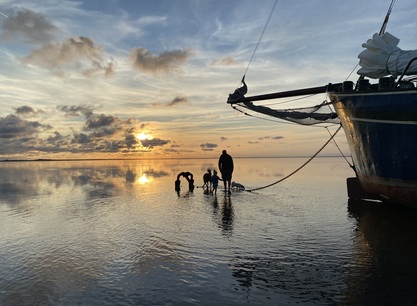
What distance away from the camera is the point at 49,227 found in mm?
9523

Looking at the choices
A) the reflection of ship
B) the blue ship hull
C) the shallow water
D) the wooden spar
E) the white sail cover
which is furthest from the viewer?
the wooden spar

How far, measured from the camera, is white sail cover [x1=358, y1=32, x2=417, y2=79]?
11594 millimetres

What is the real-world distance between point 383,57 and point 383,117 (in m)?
2.64

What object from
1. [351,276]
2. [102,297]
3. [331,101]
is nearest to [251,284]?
[351,276]

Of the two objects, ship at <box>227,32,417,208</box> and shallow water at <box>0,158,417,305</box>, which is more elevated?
ship at <box>227,32,417,208</box>

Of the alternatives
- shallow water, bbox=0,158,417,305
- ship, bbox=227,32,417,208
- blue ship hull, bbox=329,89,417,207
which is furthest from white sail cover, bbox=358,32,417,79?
shallow water, bbox=0,158,417,305

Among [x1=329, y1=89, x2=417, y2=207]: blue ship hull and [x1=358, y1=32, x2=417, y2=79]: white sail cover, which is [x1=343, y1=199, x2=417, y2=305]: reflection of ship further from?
[x1=358, y1=32, x2=417, y2=79]: white sail cover

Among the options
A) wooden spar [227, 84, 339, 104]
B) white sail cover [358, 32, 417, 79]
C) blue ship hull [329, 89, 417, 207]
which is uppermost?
white sail cover [358, 32, 417, 79]

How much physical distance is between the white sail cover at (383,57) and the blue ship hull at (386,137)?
1427 mm

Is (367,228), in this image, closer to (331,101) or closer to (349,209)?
(349,209)

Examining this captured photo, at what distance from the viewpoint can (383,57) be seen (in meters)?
12.2

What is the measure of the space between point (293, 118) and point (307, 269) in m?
10.8

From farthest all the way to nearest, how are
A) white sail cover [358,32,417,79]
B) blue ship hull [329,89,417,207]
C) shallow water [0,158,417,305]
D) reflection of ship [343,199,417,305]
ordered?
white sail cover [358,32,417,79]
blue ship hull [329,89,417,207]
shallow water [0,158,417,305]
reflection of ship [343,199,417,305]

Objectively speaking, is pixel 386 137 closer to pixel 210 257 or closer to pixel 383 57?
pixel 383 57
